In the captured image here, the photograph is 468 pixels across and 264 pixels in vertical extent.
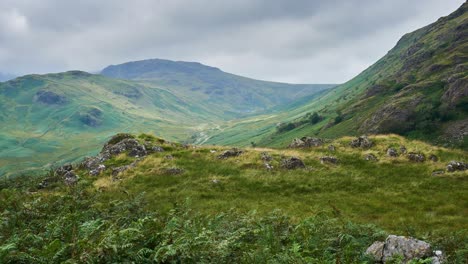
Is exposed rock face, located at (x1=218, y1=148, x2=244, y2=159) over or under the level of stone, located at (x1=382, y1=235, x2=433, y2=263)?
over

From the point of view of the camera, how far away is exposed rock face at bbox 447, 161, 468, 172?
3319 cm

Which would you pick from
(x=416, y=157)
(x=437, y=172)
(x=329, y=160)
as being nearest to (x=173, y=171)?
(x=329, y=160)

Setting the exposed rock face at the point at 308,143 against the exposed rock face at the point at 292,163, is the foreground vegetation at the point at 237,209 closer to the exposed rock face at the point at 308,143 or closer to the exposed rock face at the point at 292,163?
the exposed rock face at the point at 292,163

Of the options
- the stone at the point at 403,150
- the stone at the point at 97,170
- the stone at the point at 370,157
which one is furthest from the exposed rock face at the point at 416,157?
the stone at the point at 97,170

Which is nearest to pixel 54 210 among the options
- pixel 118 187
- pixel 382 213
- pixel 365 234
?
pixel 118 187

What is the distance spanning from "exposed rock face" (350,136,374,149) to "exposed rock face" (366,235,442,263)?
27167mm

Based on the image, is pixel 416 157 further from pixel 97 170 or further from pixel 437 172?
pixel 97 170

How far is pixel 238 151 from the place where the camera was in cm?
4319

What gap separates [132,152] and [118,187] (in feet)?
32.3

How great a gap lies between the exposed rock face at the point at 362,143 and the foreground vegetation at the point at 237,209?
0.90 metres

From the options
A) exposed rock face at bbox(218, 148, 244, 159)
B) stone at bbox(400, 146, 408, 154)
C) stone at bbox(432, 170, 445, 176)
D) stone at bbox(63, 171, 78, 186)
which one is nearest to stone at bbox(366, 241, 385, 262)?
stone at bbox(432, 170, 445, 176)

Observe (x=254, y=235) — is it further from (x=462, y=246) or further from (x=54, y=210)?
(x=54, y=210)

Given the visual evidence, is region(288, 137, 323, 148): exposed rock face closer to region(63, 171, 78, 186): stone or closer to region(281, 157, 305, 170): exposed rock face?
region(281, 157, 305, 170): exposed rock face

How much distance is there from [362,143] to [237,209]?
70.4ft
